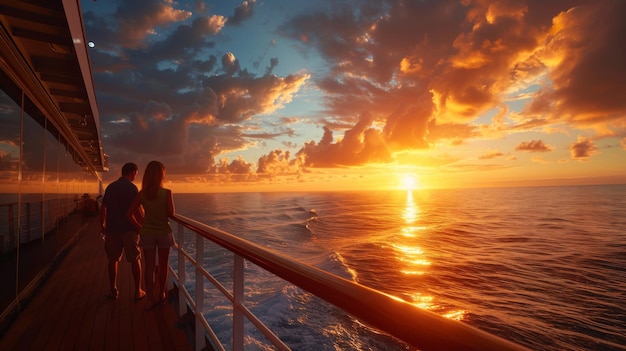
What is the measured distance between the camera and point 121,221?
411 centimetres

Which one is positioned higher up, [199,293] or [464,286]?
[199,293]

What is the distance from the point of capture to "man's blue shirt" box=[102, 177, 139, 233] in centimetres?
402

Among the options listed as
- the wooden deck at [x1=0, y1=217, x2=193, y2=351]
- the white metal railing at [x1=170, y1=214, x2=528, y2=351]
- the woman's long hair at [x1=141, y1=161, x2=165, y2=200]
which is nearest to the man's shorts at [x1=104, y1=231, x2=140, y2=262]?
the wooden deck at [x1=0, y1=217, x2=193, y2=351]

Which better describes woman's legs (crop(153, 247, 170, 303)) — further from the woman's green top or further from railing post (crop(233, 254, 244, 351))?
railing post (crop(233, 254, 244, 351))

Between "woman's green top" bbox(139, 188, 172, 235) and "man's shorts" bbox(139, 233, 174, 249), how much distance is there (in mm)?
47

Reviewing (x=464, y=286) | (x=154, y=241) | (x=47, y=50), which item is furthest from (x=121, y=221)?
(x=464, y=286)

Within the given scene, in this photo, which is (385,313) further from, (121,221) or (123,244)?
(123,244)

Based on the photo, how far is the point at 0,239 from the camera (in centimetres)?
344

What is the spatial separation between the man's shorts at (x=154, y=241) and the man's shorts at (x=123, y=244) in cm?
57

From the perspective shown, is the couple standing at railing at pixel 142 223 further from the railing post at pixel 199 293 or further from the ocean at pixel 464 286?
the ocean at pixel 464 286

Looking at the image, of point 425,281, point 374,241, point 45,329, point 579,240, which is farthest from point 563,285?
point 45,329

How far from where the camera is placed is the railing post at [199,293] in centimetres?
264

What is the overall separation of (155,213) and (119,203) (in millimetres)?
744

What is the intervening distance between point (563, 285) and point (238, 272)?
16.8m
